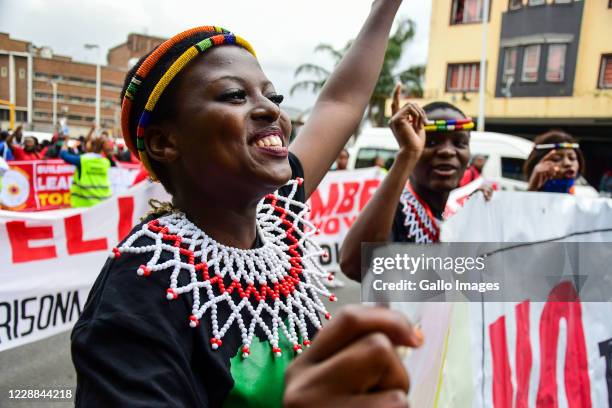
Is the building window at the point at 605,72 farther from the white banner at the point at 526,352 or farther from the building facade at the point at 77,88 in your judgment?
the building facade at the point at 77,88

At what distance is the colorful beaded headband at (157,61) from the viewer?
1.06 m

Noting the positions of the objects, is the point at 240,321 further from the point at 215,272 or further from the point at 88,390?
the point at 88,390

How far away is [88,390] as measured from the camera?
0.82 meters

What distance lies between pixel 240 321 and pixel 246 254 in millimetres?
177

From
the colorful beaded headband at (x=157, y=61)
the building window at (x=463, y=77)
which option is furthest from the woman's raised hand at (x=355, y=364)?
the building window at (x=463, y=77)

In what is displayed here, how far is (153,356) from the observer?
84 centimetres

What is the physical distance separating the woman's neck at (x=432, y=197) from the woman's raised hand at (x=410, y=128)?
1.30 ft

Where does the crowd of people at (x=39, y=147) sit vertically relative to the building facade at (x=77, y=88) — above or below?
below

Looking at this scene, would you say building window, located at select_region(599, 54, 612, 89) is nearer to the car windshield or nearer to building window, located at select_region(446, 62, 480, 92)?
building window, located at select_region(446, 62, 480, 92)

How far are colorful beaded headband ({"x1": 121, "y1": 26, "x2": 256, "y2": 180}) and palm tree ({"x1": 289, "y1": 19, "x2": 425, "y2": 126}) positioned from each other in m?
20.2

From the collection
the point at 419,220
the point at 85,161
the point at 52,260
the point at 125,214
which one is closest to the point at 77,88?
the point at 85,161

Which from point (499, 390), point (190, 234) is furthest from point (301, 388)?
point (499, 390)

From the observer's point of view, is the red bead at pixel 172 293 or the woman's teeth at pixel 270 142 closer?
the red bead at pixel 172 293

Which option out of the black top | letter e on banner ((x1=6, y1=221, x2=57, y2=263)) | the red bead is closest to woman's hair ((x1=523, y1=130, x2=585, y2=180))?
the black top
